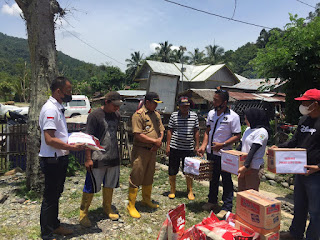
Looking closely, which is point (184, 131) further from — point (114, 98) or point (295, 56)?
point (295, 56)

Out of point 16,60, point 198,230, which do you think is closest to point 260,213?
point 198,230

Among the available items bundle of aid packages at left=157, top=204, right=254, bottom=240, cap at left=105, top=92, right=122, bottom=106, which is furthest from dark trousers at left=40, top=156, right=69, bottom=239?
bundle of aid packages at left=157, top=204, right=254, bottom=240

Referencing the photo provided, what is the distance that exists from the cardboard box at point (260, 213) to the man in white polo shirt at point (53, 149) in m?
1.98

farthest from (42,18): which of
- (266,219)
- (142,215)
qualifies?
(266,219)

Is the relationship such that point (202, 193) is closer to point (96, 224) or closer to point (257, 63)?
point (96, 224)

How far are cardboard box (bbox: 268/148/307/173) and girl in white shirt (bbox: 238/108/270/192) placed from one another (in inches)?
12.7

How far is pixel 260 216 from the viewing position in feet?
7.66

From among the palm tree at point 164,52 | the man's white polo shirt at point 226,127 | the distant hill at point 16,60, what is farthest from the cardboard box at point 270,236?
the distant hill at point 16,60

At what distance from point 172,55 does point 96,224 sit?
147 feet

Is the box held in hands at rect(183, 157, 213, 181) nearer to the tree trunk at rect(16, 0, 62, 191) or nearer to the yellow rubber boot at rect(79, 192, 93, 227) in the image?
the yellow rubber boot at rect(79, 192, 93, 227)

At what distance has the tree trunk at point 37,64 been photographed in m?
4.16

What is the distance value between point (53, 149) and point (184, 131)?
232cm

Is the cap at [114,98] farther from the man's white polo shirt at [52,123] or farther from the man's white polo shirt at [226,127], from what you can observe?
the man's white polo shirt at [226,127]

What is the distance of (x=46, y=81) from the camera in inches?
168
